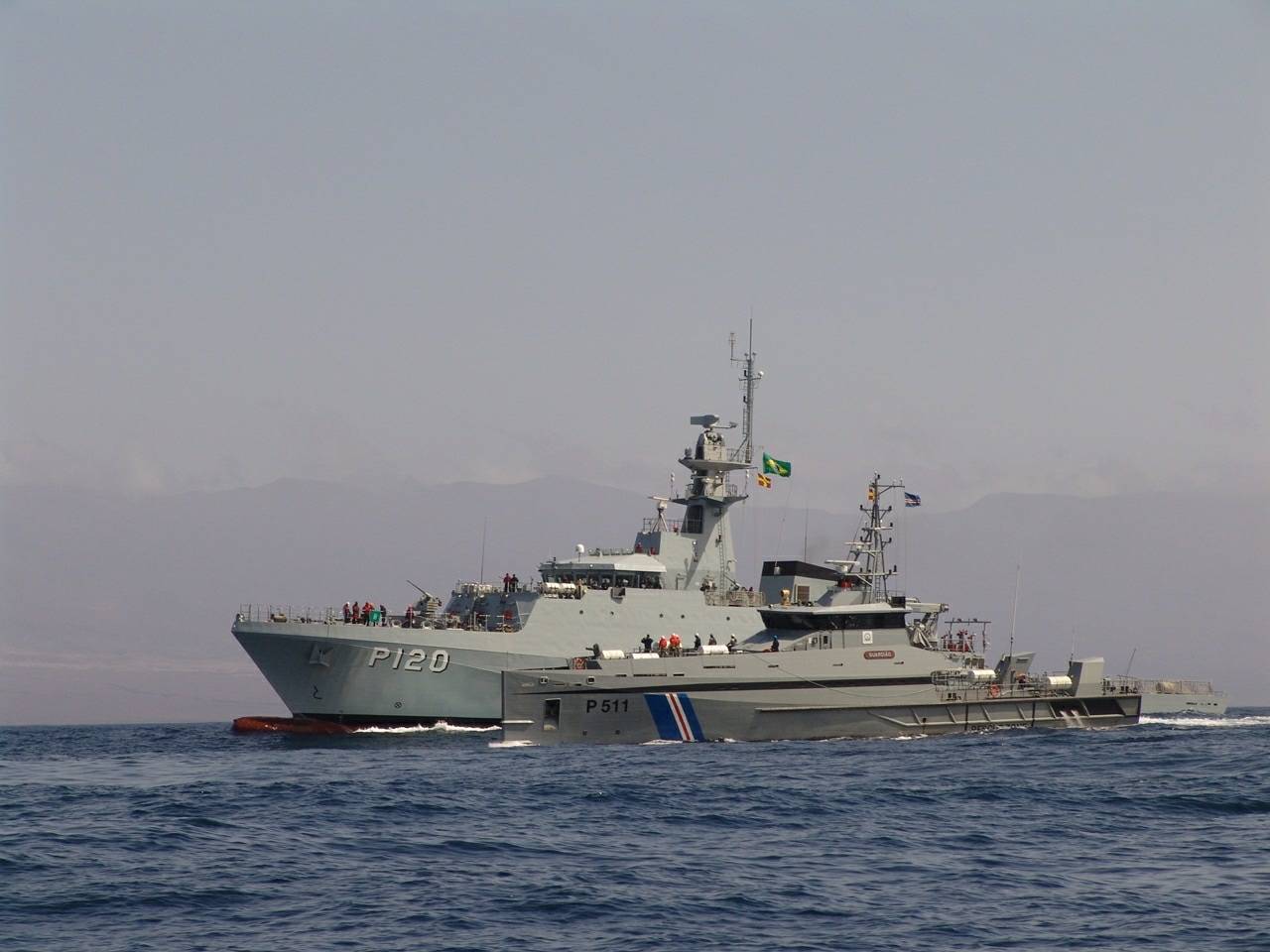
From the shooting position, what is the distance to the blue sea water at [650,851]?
1917 centimetres

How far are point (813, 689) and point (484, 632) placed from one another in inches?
497

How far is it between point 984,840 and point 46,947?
50.4ft

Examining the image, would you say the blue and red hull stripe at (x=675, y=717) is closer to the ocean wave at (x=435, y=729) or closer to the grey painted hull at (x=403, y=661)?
the grey painted hull at (x=403, y=661)

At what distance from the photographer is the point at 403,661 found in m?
49.4

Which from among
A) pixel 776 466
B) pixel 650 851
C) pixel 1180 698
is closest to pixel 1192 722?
pixel 1180 698

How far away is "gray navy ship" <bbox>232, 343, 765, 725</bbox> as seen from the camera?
4956 centimetres

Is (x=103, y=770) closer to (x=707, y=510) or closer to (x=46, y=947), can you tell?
(x=46, y=947)

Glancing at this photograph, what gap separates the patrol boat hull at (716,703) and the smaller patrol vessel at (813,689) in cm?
3

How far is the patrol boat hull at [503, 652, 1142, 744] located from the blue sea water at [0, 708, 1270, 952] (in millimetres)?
3394

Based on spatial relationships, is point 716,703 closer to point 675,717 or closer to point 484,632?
point 675,717

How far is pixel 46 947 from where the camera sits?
60.0ft

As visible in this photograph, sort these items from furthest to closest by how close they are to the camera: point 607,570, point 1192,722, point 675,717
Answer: point 607,570
point 1192,722
point 675,717

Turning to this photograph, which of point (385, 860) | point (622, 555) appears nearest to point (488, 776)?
point (385, 860)

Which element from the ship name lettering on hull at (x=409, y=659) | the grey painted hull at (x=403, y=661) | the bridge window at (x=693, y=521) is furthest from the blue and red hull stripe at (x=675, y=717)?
the bridge window at (x=693, y=521)
